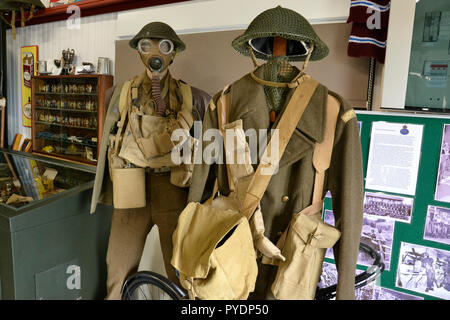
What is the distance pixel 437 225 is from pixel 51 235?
2.16 meters

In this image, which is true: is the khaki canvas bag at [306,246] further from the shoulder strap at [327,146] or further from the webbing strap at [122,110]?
the webbing strap at [122,110]

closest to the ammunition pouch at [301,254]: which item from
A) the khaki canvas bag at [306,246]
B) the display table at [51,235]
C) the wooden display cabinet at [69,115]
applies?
the khaki canvas bag at [306,246]

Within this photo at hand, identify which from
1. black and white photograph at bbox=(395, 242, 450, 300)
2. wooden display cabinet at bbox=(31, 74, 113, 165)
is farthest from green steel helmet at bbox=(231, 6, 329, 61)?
wooden display cabinet at bbox=(31, 74, 113, 165)

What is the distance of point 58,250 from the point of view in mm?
1844

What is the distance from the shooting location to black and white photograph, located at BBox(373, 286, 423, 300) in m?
1.73

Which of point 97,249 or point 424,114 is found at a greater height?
point 424,114

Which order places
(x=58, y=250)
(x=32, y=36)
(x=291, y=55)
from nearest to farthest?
(x=291, y=55), (x=58, y=250), (x=32, y=36)

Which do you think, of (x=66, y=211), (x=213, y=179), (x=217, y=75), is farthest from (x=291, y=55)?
(x=66, y=211)

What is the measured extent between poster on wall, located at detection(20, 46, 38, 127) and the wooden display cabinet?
549 mm

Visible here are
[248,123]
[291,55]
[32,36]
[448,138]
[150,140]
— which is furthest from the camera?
[32,36]

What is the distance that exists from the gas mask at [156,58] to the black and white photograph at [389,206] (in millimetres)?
1322

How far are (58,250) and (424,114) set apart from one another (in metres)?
2.23

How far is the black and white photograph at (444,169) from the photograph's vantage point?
1616 mm

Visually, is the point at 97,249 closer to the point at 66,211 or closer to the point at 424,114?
the point at 66,211
